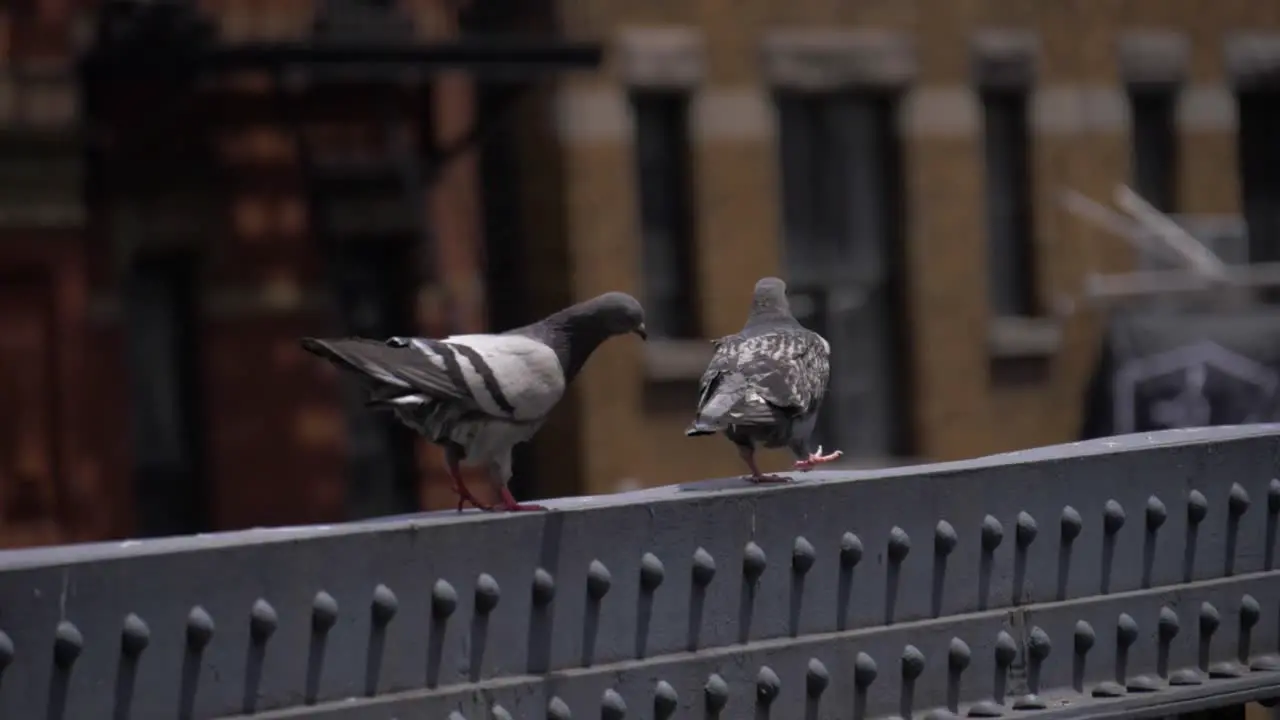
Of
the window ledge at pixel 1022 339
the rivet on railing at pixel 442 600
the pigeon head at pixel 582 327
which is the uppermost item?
the pigeon head at pixel 582 327

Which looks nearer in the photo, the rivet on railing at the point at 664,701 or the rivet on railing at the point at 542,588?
the rivet on railing at the point at 542,588

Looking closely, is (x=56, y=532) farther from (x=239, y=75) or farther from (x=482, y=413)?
(x=482, y=413)

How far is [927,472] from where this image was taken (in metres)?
5.71

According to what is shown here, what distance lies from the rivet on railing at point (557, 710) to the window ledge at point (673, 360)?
429 inches

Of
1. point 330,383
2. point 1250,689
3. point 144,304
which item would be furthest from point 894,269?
point 1250,689

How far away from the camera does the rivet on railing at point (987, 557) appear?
231 inches

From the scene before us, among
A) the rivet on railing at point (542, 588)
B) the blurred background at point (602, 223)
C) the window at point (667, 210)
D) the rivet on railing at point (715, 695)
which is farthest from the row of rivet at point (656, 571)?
the window at point (667, 210)

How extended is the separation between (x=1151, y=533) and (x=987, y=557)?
1.90 feet

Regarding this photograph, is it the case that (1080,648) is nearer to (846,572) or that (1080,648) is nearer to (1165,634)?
(1165,634)

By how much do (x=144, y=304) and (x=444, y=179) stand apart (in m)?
2.33

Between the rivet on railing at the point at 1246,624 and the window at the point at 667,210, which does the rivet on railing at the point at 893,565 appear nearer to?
the rivet on railing at the point at 1246,624

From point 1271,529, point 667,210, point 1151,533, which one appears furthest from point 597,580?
point 667,210

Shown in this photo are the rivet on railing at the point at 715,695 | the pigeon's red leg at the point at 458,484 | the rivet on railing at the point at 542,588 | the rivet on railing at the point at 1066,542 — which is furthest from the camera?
the rivet on railing at the point at 1066,542

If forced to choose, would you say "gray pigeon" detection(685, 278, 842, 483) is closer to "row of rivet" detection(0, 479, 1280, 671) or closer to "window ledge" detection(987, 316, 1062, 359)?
"row of rivet" detection(0, 479, 1280, 671)
